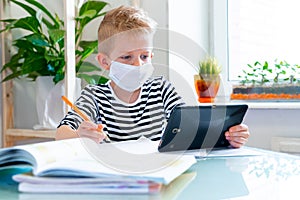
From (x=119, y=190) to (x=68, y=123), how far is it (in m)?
0.57

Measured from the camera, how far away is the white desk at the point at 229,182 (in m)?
0.50

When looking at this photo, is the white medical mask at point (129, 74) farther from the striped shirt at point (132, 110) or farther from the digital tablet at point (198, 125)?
the digital tablet at point (198, 125)

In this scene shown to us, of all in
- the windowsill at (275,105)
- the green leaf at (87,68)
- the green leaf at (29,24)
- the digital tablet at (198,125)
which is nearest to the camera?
the digital tablet at (198,125)

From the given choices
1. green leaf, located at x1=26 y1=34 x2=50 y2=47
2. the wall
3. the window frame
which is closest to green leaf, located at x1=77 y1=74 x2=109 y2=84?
green leaf, located at x1=26 y1=34 x2=50 y2=47

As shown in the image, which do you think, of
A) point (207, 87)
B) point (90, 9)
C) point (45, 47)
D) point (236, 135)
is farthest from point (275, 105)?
point (45, 47)

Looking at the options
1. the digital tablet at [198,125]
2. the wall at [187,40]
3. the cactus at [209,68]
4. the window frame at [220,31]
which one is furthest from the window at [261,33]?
the digital tablet at [198,125]

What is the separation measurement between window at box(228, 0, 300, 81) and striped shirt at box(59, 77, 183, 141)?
2.00 feet

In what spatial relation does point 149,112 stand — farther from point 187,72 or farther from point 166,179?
point 166,179

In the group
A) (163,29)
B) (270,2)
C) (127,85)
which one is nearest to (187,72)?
(163,29)

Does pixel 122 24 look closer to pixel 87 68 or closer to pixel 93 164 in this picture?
pixel 87 68

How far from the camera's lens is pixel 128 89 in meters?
1.25

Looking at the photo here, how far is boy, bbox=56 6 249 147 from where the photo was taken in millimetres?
1169

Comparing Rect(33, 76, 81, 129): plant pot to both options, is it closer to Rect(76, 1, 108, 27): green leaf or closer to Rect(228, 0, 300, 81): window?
Rect(76, 1, 108, 27): green leaf

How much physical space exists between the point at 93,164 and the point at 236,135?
1.31 feet
